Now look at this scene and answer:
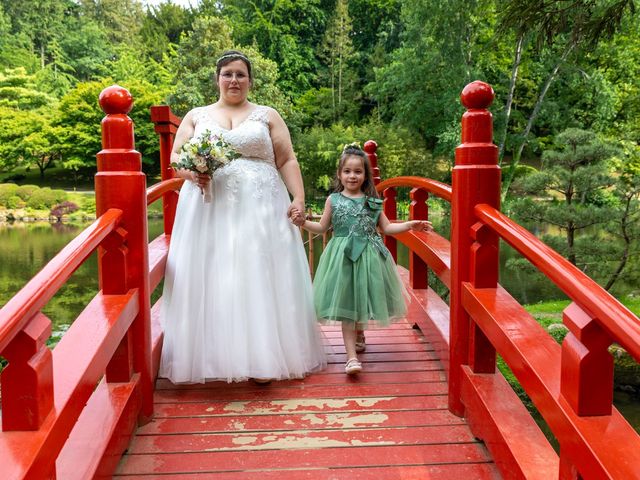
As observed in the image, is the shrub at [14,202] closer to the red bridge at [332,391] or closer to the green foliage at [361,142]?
the green foliage at [361,142]

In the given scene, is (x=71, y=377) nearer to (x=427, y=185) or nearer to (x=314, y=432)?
(x=314, y=432)

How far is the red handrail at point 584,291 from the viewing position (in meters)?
1.11

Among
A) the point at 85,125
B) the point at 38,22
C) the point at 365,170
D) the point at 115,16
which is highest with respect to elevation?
the point at 115,16

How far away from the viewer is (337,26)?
32094 mm

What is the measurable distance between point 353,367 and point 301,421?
579mm

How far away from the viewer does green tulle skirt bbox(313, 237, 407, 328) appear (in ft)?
10.8

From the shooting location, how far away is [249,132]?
3.12 m

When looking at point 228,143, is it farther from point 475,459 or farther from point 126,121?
point 475,459

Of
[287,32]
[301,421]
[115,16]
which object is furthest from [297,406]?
[115,16]

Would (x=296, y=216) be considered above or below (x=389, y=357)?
above

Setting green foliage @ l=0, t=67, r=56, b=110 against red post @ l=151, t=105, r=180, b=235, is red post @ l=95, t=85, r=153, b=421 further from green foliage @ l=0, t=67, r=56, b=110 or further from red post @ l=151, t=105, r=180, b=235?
green foliage @ l=0, t=67, r=56, b=110

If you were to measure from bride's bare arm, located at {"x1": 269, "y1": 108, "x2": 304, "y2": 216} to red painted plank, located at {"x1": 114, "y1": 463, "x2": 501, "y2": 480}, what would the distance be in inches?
57.2

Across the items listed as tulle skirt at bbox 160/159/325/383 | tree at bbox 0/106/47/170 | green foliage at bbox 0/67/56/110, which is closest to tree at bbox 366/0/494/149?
tulle skirt at bbox 160/159/325/383

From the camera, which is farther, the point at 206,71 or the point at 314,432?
the point at 206,71
